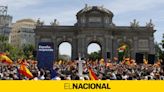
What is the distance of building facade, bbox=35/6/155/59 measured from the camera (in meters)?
103

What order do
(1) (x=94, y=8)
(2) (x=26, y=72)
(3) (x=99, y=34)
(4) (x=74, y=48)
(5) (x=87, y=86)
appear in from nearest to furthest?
1. (5) (x=87, y=86)
2. (2) (x=26, y=72)
3. (1) (x=94, y=8)
4. (3) (x=99, y=34)
5. (4) (x=74, y=48)

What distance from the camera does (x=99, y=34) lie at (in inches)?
4048

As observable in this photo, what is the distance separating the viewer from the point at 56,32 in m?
106

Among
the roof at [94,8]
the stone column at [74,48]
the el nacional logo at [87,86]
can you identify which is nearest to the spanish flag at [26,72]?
the el nacional logo at [87,86]

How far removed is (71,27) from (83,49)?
6022 mm

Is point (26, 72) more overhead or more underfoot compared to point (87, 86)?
more underfoot

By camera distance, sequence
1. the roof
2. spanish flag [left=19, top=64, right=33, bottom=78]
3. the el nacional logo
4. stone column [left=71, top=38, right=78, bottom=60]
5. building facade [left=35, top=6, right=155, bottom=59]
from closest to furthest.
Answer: the el nacional logo
spanish flag [left=19, top=64, right=33, bottom=78]
the roof
building facade [left=35, top=6, right=155, bottom=59]
stone column [left=71, top=38, right=78, bottom=60]

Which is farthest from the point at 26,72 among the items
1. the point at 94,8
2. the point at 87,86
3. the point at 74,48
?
the point at 74,48

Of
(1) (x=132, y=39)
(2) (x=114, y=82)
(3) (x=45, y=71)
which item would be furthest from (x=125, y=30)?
(2) (x=114, y=82)

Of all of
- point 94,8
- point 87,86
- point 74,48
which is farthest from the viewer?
point 74,48

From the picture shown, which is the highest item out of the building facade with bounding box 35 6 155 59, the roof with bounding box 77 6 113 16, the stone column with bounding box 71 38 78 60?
the roof with bounding box 77 6 113 16

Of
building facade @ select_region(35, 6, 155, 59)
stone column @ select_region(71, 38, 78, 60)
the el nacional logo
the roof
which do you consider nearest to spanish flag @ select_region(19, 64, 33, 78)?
the el nacional logo

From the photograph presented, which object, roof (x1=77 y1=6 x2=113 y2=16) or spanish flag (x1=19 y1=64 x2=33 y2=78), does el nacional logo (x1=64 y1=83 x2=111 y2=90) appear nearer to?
spanish flag (x1=19 y1=64 x2=33 y2=78)

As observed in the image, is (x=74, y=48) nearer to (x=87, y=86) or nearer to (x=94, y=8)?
(x=94, y=8)
